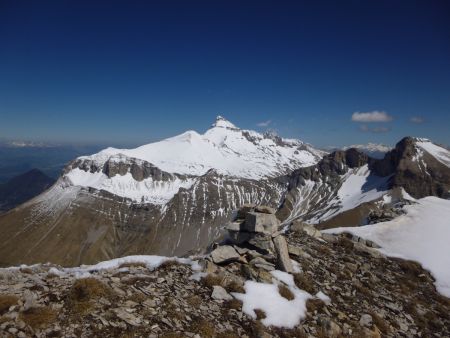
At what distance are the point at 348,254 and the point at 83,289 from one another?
21872 millimetres

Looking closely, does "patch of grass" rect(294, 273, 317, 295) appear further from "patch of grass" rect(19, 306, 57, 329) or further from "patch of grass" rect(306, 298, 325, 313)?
"patch of grass" rect(19, 306, 57, 329)

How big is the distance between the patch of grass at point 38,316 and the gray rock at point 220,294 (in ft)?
22.9

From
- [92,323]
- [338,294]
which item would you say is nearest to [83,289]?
[92,323]

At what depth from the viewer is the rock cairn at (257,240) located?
64.5 ft

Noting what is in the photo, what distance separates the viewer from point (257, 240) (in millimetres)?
21391

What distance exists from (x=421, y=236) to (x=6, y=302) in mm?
36818

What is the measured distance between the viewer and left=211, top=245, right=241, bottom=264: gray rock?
1914 cm

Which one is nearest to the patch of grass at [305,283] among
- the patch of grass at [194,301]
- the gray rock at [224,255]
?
the gray rock at [224,255]

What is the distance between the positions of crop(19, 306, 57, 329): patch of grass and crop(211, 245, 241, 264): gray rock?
9.53 m

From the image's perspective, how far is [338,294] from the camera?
60.8ft

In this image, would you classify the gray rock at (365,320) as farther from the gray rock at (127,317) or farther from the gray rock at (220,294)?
the gray rock at (127,317)

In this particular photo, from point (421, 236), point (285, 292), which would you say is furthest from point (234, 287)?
point (421, 236)

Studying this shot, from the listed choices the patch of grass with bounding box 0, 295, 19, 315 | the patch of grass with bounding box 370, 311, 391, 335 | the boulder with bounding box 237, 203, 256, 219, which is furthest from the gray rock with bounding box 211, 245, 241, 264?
the patch of grass with bounding box 0, 295, 19, 315

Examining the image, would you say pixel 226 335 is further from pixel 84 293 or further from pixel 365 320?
pixel 365 320
